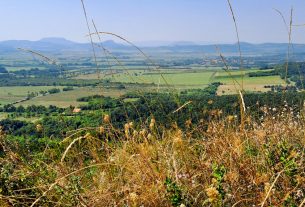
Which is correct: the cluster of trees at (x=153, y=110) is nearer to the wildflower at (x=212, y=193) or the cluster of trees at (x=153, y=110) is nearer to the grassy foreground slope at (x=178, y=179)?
the grassy foreground slope at (x=178, y=179)

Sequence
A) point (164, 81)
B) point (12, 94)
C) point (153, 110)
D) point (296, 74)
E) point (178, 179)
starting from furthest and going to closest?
point (12, 94), point (296, 74), point (153, 110), point (164, 81), point (178, 179)

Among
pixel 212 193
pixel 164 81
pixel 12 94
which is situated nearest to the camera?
pixel 212 193

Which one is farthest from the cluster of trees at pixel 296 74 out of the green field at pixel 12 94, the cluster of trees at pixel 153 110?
the green field at pixel 12 94

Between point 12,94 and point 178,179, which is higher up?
point 178,179

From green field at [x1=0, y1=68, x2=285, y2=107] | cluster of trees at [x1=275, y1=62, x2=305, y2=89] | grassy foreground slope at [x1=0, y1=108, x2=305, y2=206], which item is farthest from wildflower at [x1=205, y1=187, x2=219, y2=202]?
cluster of trees at [x1=275, y1=62, x2=305, y2=89]

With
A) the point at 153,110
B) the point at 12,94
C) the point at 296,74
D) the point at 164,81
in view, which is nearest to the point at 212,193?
the point at 164,81

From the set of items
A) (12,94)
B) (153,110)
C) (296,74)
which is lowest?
(12,94)

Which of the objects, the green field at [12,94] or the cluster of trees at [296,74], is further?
the green field at [12,94]

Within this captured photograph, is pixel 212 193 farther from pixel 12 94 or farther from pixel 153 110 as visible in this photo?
pixel 12 94

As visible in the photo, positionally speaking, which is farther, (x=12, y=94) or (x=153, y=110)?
(x=12, y=94)

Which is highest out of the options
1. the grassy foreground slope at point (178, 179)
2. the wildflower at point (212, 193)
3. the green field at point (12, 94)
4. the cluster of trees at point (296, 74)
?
the cluster of trees at point (296, 74)

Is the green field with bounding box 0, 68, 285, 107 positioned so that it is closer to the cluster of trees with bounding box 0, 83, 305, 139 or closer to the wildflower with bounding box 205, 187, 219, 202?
the cluster of trees with bounding box 0, 83, 305, 139

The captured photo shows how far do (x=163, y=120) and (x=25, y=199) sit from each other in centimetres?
216

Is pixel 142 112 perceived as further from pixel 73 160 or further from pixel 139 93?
pixel 73 160
